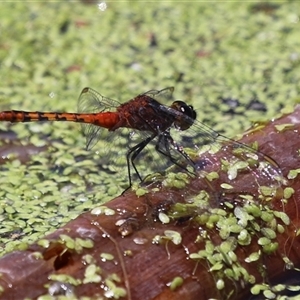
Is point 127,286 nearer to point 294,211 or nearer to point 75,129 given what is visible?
point 294,211

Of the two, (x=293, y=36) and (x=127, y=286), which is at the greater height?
(x=293, y=36)

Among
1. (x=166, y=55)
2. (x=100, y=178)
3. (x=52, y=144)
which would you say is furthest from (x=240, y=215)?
(x=166, y=55)

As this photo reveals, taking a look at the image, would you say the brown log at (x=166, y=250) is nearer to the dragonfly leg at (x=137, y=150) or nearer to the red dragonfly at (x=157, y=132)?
the red dragonfly at (x=157, y=132)

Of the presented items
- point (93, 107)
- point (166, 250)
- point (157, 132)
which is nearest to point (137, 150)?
point (157, 132)

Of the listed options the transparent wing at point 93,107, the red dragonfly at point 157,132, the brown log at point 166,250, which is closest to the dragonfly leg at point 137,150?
the red dragonfly at point 157,132

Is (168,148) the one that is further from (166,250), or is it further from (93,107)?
(166,250)

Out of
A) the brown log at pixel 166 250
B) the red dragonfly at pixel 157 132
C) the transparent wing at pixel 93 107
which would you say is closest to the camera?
the brown log at pixel 166 250
